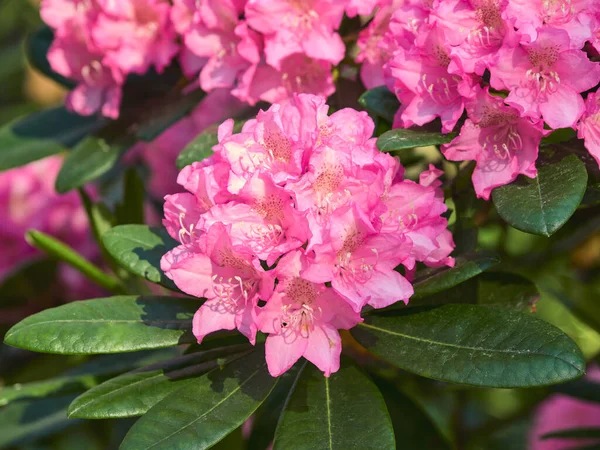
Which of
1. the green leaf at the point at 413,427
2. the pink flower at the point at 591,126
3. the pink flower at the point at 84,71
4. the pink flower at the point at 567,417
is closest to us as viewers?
the pink flower at the point at 591,126

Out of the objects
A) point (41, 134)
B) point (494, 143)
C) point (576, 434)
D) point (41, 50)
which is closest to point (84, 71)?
point (41, 134)

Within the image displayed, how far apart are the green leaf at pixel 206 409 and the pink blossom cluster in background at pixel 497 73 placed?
0.41 metres

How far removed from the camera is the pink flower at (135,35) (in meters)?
1.48

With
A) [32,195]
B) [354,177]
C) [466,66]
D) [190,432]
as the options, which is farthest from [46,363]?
[466,66]

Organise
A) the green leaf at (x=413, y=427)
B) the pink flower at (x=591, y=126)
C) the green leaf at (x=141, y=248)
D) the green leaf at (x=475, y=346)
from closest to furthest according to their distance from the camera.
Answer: the green leaf at (x=475, y=346)
the pink flower at (x=591, y=126)
the green leaf at (x=141, y=248)
the green leaf at (x=413, y=427)

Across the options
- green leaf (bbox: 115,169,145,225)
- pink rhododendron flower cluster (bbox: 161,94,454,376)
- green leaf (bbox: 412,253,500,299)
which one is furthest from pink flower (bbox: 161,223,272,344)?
green leaf (bbox: 115,169,145,225)

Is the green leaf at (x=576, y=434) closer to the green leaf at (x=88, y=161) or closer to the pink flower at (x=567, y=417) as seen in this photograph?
the pink flower at (x=567, y=417)

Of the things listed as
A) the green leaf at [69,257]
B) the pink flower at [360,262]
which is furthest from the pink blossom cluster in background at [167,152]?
the pink flower at [360,262]

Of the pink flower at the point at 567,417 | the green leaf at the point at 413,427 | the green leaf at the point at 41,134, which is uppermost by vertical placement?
the green leaf at the point at 41,134

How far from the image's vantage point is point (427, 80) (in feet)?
3.67

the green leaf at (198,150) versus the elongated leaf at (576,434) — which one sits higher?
the green leaf at (198,150)

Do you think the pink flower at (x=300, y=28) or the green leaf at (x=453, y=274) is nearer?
the green leaf at (x=453, y=274)

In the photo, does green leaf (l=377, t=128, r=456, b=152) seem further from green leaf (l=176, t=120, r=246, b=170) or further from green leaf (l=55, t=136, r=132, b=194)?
green leaf (l=55, t=136, r=132, b=194)

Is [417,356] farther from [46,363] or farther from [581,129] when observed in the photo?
[46,363]
